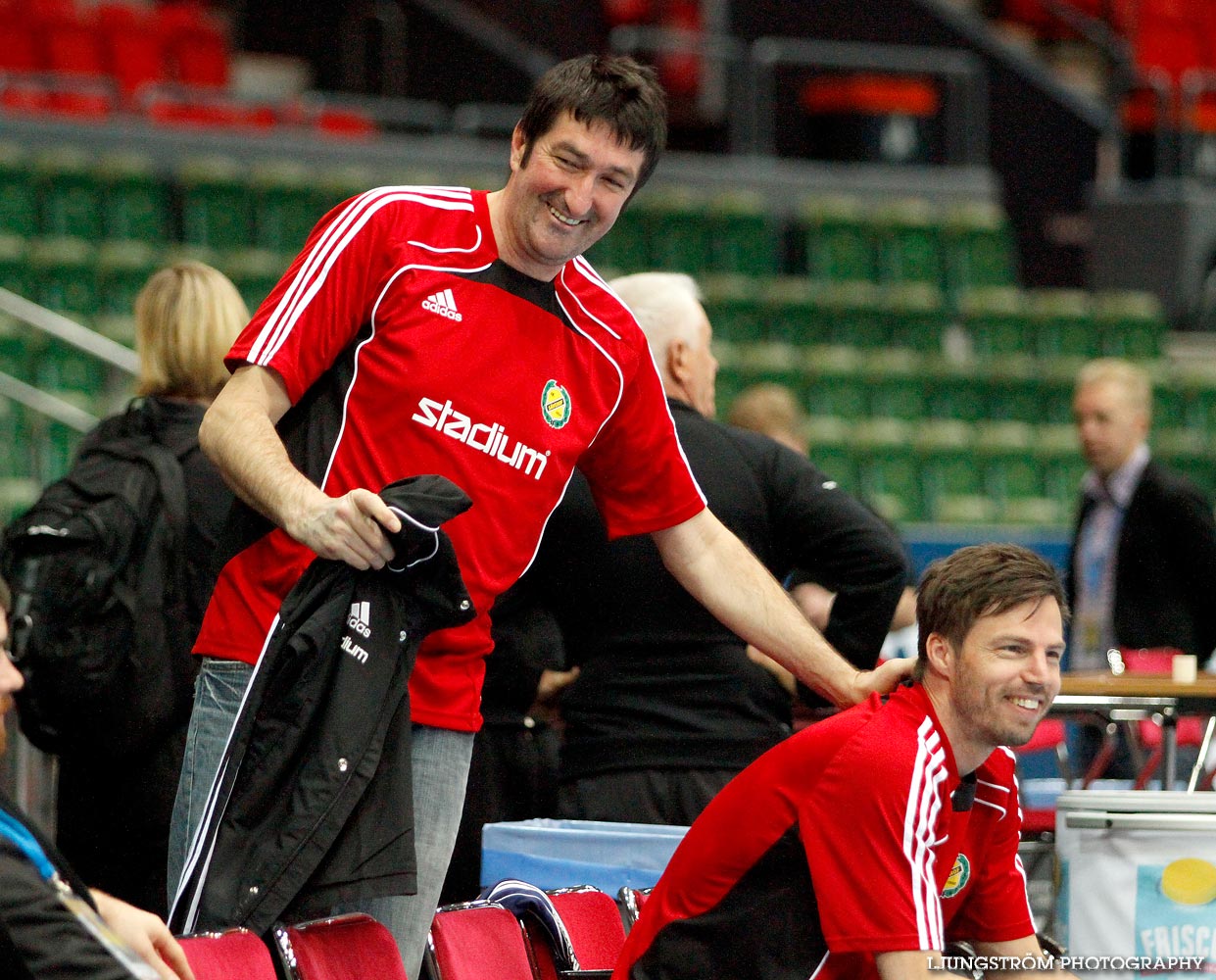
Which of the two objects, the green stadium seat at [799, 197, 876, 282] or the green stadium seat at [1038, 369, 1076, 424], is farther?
the green stadium seat at [799, 197, 876, 282]

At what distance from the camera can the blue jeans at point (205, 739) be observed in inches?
104

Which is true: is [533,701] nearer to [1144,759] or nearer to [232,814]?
[232,814]

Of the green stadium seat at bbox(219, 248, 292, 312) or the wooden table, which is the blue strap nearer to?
the wooden table

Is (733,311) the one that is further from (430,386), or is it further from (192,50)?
(430,386)

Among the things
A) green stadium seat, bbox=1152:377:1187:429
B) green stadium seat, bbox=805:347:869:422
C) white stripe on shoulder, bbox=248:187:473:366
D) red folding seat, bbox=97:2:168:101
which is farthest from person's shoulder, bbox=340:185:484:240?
red folding seat, bbox=97:2:168:101

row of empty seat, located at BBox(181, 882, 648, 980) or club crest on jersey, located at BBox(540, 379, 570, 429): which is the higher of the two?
club crest on jersey, located at BBox(540, 379, 570, 429)

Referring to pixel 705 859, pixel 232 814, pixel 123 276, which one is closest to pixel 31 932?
pixel 232 814

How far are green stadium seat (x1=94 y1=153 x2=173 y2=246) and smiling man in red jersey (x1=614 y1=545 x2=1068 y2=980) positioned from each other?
7987 millimetres

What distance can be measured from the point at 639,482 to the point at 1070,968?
101cm

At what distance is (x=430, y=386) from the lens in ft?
8.91

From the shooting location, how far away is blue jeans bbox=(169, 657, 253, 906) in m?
2.65

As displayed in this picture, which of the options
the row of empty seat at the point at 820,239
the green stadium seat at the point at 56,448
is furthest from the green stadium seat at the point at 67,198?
the row of empty seat at the point at 820,239

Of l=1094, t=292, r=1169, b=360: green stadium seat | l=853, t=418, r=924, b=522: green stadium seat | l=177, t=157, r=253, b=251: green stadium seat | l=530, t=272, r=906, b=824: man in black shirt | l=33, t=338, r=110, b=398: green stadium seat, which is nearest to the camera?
l=530, t=272, r=906, b=824: man in black shirt

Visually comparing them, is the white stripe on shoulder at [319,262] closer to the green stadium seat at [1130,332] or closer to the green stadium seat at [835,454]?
the green stadium seat at [835,454]
